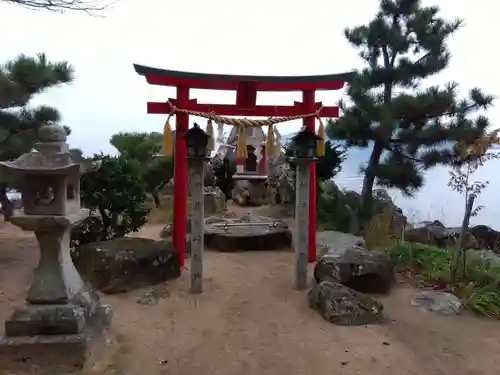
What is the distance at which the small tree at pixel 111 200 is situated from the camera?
5859 millimetres

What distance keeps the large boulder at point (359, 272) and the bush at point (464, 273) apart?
647 mm

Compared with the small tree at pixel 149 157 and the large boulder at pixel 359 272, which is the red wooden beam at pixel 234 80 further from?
the small tree at pixel 149 157

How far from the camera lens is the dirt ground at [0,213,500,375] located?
3232mm

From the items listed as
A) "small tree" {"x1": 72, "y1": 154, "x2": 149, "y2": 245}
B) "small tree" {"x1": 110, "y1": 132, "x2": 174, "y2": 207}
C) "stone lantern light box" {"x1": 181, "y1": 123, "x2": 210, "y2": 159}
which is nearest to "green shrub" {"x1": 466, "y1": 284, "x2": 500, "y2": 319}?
"stone lantern light box" {"x1": 181, "y1": 123, "x2": 210, "y2": 159}

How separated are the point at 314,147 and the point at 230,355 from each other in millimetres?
2421

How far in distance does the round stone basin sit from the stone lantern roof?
3.51m

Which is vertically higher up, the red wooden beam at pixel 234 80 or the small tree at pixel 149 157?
the red wooden beam at pixel 234 80

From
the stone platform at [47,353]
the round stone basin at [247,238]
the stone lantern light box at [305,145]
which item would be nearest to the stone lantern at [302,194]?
the stone lantern light box at [305,145]

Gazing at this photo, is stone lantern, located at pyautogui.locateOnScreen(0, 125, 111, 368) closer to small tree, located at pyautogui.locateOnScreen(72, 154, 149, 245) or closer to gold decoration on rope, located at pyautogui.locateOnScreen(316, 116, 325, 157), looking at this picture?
small tree, located at pyautogui.locateOnScreen(72, 154, 149, 245)

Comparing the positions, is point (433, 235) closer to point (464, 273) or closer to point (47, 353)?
point (464, 273)

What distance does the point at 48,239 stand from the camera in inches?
132

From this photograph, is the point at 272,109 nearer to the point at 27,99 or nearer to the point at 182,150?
the point at 182,150

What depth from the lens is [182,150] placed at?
18.5 feet

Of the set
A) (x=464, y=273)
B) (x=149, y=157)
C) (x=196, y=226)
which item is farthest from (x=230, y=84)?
(x=149, y=157)
